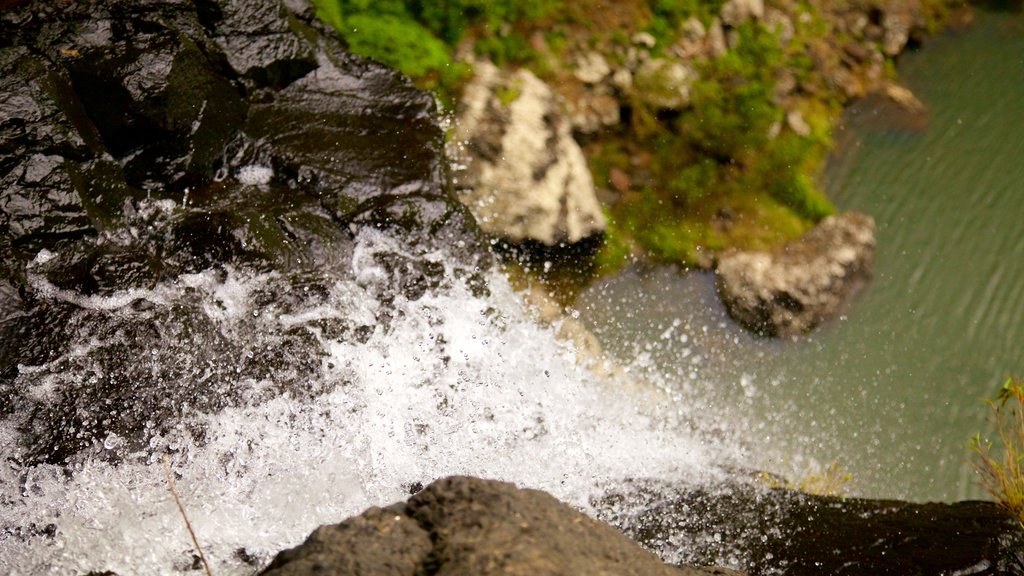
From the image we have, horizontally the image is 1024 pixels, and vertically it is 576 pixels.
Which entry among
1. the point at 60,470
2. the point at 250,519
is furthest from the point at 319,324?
the point at 60,470

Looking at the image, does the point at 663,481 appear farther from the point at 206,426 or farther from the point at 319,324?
the point at 206,426

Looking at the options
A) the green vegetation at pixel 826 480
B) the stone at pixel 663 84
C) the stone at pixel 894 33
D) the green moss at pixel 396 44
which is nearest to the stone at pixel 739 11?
the stone at pixel 663 84

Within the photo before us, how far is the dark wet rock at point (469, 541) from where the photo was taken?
6.08 feet

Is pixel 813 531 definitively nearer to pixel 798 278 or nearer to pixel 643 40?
pixel 798 278

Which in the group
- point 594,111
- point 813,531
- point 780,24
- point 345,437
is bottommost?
point 345,437

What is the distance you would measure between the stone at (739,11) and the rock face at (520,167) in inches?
80.2

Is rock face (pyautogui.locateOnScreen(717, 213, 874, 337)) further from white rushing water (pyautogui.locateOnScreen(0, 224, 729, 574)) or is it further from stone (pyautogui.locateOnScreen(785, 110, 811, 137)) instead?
white rushing water (pyautogui.locateOnScreen(0, 224, 729, 574))

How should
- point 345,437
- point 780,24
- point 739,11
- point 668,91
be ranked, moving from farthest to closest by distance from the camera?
point 780,24, point 739,11, point 668,91, point 345,437

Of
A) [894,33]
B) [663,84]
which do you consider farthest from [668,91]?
[894,33]

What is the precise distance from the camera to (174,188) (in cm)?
384

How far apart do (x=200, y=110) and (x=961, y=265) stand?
5.16 metres

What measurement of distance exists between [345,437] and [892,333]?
3.88m

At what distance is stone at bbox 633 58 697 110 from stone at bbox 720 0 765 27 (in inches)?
30.3

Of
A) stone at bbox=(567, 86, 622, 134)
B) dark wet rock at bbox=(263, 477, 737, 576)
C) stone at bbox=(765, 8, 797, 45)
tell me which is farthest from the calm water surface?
dark wet rock at bbox=(263, 477, 737, 576)
